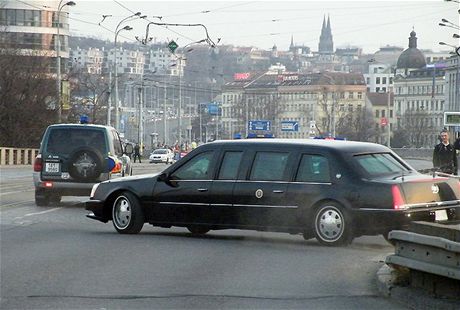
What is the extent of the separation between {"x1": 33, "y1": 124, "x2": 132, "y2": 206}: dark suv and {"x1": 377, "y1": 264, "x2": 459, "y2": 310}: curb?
37.2ft

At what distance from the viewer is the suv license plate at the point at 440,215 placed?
14010 mm

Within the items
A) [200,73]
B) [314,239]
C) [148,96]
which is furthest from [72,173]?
[148,96]

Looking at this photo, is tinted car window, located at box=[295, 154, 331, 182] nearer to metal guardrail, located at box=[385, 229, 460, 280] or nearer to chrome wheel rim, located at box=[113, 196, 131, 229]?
chrome wheel rim, located at box=[113, 196, 131, 229]

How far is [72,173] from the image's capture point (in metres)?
21.4

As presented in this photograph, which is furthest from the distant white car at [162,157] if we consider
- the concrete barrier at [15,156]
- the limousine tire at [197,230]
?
the limousine tire at [197,230]

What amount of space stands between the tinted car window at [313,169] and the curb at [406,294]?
3462 mm

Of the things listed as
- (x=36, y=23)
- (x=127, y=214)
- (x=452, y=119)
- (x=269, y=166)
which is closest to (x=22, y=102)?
(x=452, y=119)

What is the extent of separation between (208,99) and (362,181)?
5295 inches

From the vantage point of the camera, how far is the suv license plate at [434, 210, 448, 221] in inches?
552

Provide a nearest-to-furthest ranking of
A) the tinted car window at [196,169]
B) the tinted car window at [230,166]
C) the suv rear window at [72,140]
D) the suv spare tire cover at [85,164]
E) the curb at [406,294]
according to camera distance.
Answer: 1. the curb at [406,294]
2. the tinted car window at [230,166]
3. the tinted car window at [196,169]
4. the suv spare tire cover at [85,164]
5. the suv rear window at [72,140]

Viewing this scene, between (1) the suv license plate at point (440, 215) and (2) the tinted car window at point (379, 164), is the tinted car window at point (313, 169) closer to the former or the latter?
(2) the tinted car window at point (379, 164)

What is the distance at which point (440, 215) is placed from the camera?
46.2 feet

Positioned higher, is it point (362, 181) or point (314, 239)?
point (362, 181)

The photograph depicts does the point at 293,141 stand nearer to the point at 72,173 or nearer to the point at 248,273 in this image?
Answer: the point at 248,273
